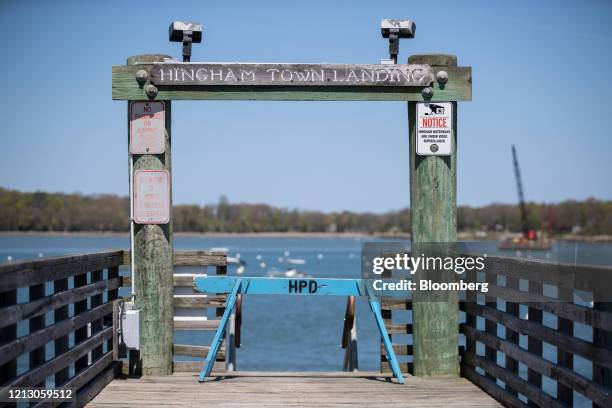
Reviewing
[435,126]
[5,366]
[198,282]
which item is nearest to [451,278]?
[435,126]

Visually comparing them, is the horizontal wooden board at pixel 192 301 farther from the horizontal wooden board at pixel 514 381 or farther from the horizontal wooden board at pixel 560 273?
the horizontal wooden board at pixel 560 273

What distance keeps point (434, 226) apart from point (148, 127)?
2862 mm

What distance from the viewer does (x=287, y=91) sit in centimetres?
887

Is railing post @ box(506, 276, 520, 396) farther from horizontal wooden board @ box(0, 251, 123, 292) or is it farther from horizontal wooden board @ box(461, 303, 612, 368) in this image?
horizontal wooden board @ box(0, 251, 123, 292)

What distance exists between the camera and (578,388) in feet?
19.7

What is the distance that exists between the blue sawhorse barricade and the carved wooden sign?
1.84m

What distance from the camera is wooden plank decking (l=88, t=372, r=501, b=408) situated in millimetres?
7707

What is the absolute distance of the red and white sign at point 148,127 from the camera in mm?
8875

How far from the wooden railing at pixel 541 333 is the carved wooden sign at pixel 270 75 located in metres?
2.04

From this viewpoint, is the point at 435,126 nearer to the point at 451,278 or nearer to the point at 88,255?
the point at 451,278

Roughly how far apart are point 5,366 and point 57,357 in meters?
1.07

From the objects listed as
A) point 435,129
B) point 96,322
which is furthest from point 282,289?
point 435,129

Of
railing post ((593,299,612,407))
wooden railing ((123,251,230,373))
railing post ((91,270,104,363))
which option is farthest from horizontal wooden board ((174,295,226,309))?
railing post ((593,299,612,407))

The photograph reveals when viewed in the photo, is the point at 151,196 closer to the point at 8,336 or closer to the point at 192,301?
the point at 192,301
